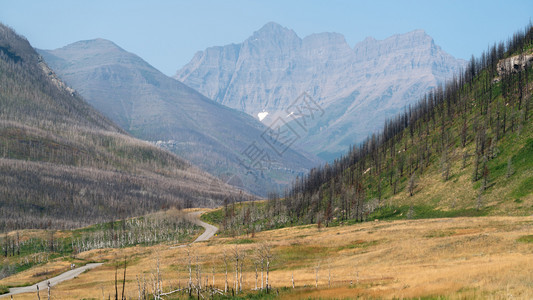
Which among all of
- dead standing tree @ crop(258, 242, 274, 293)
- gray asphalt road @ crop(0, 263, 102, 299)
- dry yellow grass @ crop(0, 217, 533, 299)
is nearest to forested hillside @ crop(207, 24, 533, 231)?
dry yellow grass @ crop(0, 217, 533, 299)

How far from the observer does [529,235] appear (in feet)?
216

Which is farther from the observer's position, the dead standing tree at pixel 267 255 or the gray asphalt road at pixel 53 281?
the gray asphalt road at pixel 53 281

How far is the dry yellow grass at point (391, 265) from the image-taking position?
125 feet

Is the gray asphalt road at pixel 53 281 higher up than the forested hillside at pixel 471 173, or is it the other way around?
the forested hillside at pixel 471 173

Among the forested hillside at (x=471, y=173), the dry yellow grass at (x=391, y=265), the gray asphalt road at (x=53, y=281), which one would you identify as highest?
the forested hillside at (x=471, y=173)

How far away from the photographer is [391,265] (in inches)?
2638

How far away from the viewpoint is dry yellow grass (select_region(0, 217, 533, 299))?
38.2 meters

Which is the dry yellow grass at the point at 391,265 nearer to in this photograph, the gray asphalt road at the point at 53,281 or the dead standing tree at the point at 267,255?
the dead standing tree at the point at 267,255

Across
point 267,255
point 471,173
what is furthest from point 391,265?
point 471,173

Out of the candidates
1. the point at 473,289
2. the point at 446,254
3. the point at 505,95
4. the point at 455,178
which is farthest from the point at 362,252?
the point at 505,95

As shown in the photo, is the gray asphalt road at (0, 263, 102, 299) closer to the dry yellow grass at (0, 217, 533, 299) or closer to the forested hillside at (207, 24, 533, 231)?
the dry yellow grass at (0, 217, 533, 299)

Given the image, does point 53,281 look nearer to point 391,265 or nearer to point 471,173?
point 391,265

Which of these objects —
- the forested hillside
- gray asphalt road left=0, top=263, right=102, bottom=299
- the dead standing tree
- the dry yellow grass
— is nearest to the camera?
the dry yellow grass

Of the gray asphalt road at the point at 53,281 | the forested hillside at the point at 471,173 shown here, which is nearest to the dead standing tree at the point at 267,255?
the gray asphalt road at the point at 53,281
